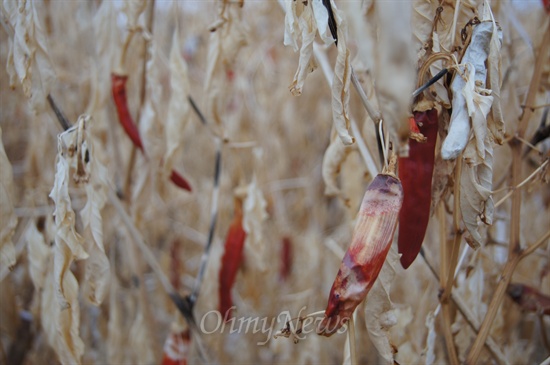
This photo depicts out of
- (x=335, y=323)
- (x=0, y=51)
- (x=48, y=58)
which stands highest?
(x=48, y=58)

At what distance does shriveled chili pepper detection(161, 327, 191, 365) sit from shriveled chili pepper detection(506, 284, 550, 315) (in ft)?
2.06

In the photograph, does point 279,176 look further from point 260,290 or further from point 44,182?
point 44,182

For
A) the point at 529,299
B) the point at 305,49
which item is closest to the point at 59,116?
the point at 305,49

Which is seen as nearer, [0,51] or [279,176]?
[0,51]

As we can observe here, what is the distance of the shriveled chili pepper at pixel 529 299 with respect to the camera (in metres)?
0.81

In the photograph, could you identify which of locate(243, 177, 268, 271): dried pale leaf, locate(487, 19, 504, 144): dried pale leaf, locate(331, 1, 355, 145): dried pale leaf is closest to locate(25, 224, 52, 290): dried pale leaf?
locate(243, 177, 268, 271): dried pale leaf

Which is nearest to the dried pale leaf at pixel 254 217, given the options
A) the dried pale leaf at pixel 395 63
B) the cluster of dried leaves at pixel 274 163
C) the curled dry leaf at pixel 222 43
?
the cluster of dried leaves at pixel 274 163

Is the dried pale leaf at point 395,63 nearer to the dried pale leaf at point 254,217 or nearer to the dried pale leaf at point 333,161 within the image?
the dried pale leaf at point 333,161

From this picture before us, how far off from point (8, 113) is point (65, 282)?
1.38m

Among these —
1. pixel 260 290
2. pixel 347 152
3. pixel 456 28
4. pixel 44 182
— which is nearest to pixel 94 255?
pixel 347 152

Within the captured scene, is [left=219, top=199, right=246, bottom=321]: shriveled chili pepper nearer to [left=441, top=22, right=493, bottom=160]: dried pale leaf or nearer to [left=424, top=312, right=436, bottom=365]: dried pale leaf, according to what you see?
[left=424, top=312, right=436, bottom=365]: dried pale leaf

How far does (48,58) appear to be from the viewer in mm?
706

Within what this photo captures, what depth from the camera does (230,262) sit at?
0.99 metres

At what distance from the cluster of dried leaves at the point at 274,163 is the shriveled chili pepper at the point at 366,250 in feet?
0.18
